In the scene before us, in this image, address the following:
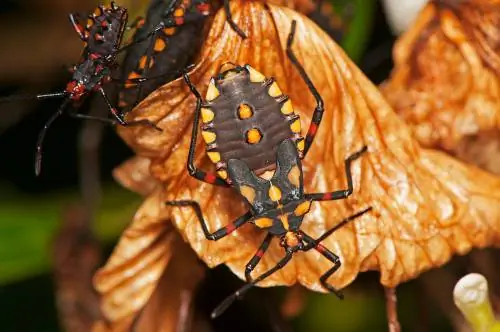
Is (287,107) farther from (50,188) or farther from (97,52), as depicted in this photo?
(50,188)

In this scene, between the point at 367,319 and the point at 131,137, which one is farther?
the point at 367,319

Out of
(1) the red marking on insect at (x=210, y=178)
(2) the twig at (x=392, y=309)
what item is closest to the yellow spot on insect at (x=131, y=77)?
(1) the red marking on insect at (x=210, y=178)

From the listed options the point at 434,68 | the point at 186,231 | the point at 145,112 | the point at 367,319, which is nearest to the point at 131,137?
the point at 145,112

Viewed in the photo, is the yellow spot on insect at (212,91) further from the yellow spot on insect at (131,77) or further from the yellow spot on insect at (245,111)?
the yellow spot on insect at (131,77)

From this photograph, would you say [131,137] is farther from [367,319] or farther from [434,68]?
[367,319]

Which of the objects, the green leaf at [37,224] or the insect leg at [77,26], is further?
the green leaf at [37,224]

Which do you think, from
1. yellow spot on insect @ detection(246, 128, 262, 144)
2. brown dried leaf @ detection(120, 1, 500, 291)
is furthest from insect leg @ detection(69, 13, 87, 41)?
yellow spot on insect @ detection(246, 128, 262, 144)
